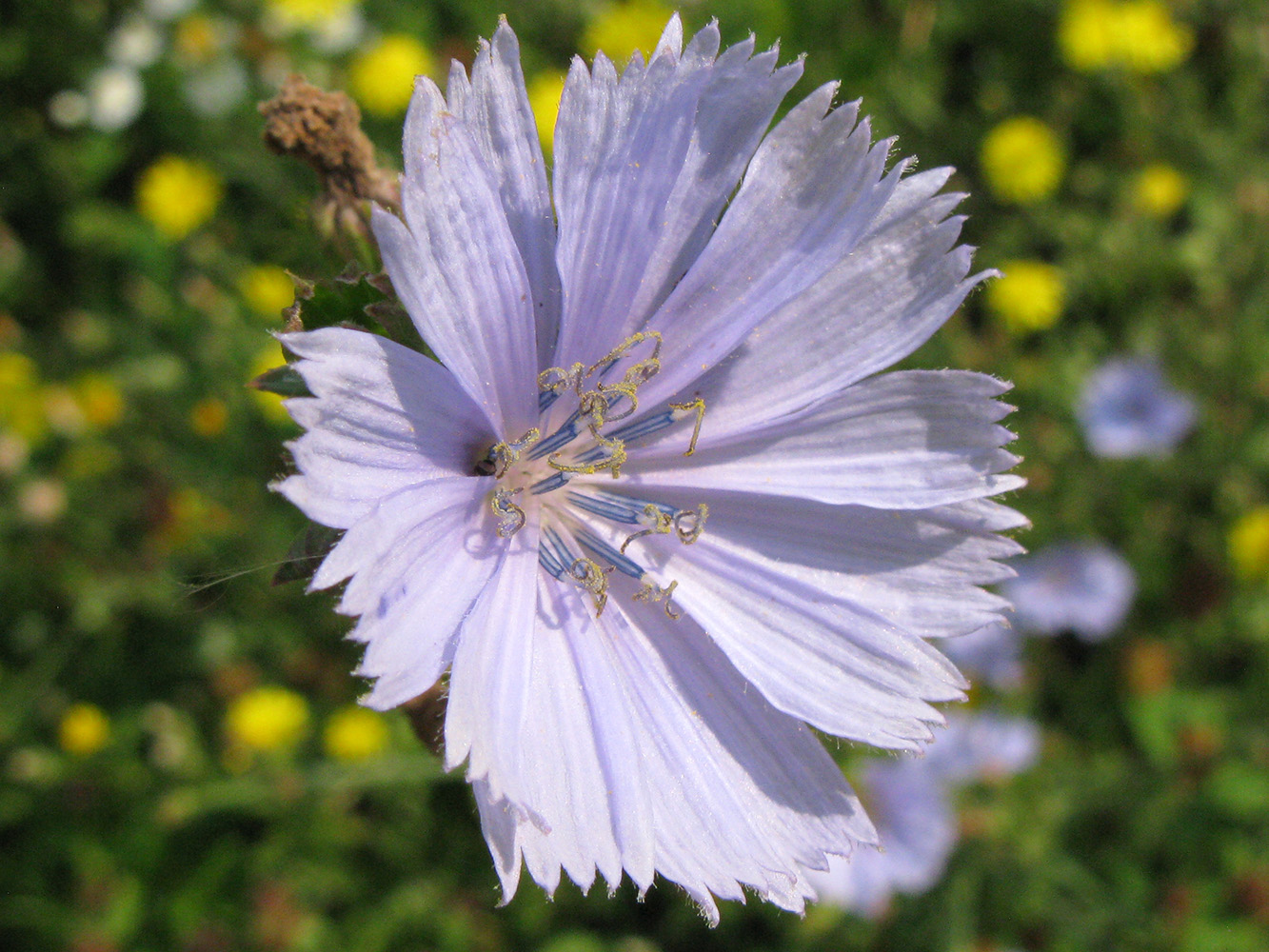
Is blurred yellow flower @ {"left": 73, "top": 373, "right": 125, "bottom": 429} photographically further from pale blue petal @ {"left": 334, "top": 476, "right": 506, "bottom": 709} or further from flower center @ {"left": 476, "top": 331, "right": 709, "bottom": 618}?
pale blue petal @ {"left": 334, "top": 476, "right": 506, "bottom": 709}

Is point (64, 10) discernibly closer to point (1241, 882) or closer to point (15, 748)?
point (15, 748)

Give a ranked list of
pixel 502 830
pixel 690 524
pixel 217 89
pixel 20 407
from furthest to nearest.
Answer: pixel 217 89 < pixel 20 407 < pixel 690 524 < pixel 502 830

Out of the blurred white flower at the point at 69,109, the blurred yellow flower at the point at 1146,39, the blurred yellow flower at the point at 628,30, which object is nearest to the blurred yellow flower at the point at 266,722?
the blurred white flower at the point at 69,109

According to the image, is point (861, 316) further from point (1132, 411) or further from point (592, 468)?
point (1132, 411)

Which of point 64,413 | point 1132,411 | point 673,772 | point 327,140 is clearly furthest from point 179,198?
point 1132,411

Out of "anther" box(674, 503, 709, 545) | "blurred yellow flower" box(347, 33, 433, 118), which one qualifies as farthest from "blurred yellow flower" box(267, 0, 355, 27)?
"anther" box(674, 503, 709, 545)

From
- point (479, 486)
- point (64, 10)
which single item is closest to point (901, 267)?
point (479, 486)
